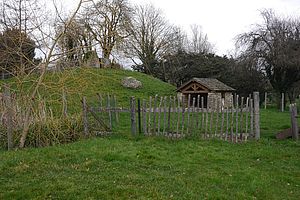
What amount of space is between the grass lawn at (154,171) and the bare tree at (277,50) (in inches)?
892

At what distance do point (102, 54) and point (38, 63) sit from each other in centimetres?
181

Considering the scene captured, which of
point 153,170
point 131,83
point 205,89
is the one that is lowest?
point 153,170

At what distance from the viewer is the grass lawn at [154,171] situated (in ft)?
17.0

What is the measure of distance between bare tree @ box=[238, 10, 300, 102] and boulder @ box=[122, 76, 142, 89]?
11.4 m

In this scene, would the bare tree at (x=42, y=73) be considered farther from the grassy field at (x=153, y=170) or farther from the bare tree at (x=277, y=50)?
the bare tree at (x=277, y=50)

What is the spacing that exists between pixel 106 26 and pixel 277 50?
2473 centimetres

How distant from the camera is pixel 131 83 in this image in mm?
27328

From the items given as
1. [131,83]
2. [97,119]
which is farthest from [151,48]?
[97,119]

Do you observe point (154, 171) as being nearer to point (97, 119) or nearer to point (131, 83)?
point (97, 119)

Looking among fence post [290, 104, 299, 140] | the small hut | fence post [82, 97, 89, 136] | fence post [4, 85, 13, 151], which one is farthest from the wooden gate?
the small hut

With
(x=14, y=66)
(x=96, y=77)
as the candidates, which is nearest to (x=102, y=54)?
(x=96, y=77)

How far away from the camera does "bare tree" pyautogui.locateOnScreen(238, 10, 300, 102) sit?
29.9m

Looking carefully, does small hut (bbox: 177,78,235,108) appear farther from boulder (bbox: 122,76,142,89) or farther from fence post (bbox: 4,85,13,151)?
fence post (bbox: 4,85,13,151)

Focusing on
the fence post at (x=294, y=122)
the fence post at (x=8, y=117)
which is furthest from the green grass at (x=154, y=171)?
the fence post at (x=8, y=117)
